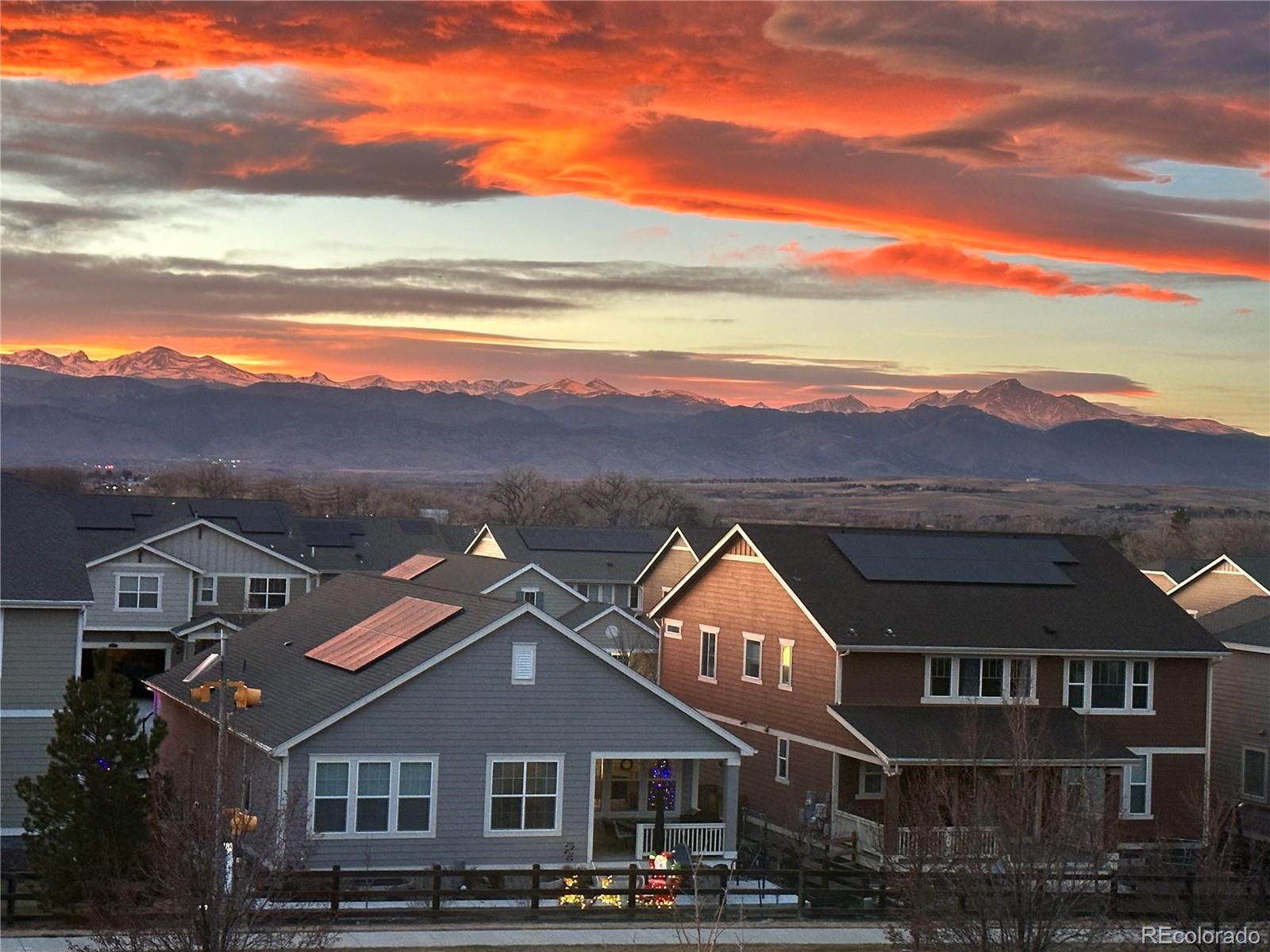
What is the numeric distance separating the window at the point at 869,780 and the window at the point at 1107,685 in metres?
5.37

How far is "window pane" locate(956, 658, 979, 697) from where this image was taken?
39844mm

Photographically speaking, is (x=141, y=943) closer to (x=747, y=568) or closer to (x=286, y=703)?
(x=286, y=703)

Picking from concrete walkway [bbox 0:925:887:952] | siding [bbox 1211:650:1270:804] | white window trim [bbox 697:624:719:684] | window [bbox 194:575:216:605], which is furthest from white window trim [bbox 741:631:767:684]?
window [bbox 194:575:216:605]

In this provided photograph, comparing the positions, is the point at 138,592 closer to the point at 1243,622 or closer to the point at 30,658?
the point at 30,658

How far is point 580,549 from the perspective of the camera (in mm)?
83562

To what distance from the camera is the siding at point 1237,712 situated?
4447cm

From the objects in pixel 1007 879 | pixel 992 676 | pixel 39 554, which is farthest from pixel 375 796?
pixel 992 676

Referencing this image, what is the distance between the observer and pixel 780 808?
4138 centimetres

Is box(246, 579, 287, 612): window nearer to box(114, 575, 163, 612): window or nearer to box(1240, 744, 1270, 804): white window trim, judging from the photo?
box(114, 575, 163, 612): window

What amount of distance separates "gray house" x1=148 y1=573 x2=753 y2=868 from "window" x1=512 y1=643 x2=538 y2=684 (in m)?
0.02

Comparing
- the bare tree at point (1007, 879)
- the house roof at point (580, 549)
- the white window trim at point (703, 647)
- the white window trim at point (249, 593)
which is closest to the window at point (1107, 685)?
the white window trim at point (703, 647)

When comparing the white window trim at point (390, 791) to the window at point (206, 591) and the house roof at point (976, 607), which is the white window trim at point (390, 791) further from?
the window at point (206, 591)

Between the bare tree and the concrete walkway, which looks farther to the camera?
the concrete walkway

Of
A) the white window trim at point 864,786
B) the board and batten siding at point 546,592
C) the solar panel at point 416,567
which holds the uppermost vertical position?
the solar panel at point 416,567
